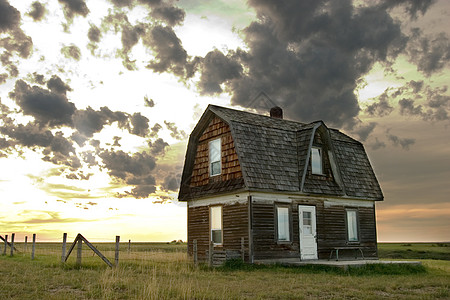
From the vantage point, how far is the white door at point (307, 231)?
2150cm

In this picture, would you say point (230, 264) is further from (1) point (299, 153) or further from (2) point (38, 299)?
(2) point (38, 299)

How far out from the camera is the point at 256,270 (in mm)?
18359

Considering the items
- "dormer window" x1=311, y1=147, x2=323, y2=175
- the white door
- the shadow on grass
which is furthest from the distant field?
the shadow on grass

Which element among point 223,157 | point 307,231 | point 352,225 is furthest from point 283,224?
point 352,225

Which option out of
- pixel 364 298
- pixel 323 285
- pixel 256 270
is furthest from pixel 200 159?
pixel 364 298

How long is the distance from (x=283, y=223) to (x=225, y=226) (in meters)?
2.78

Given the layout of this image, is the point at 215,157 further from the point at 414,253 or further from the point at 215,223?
the point at 414,253

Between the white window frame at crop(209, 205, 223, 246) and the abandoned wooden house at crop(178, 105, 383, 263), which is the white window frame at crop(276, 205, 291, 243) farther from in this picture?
the white window frame at crop(209, 205, 223, 246)

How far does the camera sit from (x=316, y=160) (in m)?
23.2

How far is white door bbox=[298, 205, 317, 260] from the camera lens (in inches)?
846

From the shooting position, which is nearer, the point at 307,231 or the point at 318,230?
the point at 307,231

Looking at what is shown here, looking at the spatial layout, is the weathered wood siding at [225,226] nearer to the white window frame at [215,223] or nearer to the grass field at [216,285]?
the white window frame at [215,223]

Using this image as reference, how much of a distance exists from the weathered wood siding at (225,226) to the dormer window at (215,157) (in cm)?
185

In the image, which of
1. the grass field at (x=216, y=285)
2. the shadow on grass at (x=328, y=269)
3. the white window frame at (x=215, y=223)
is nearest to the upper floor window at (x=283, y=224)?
the shadow on grass at (x=328, y=269)
